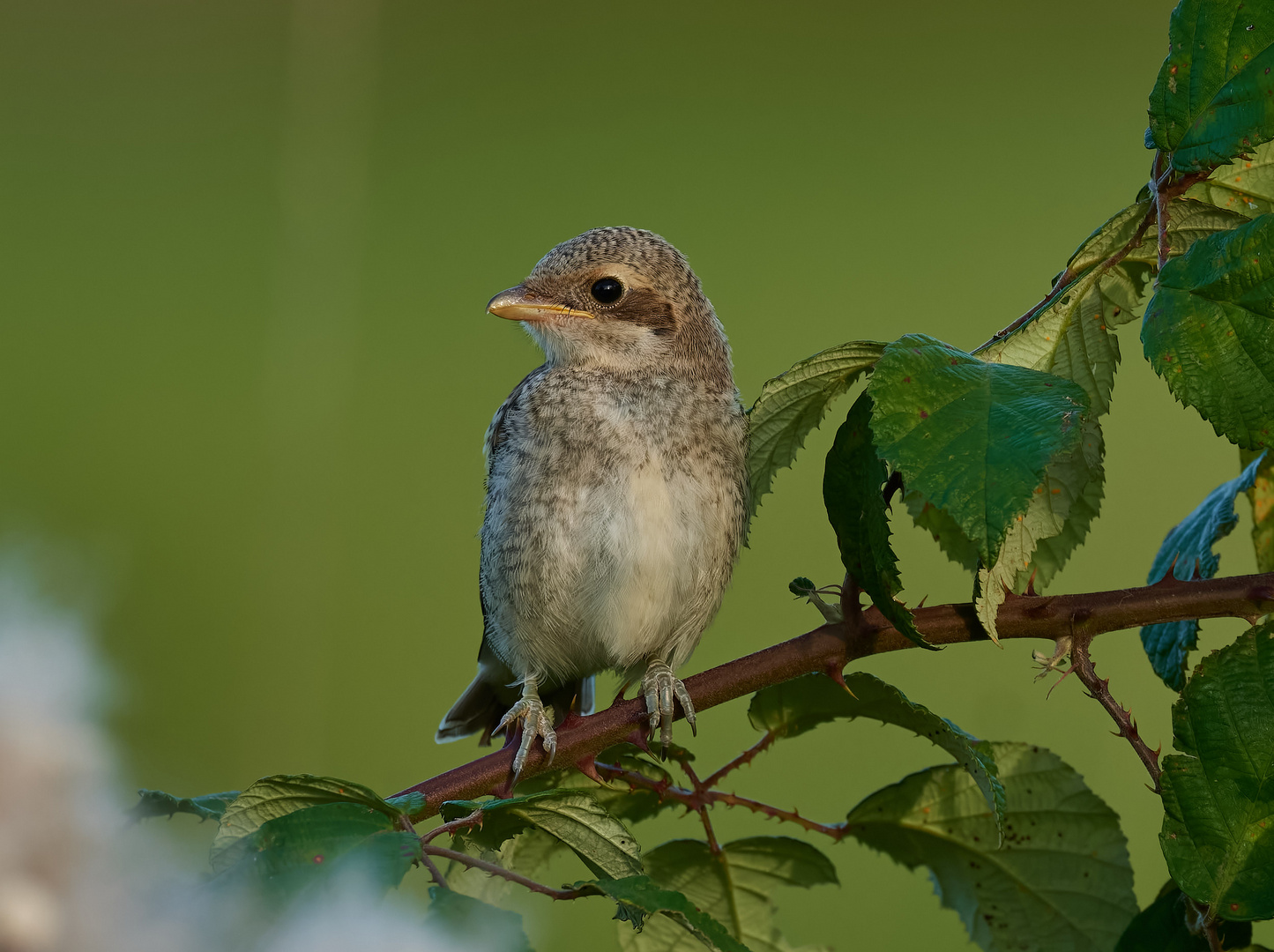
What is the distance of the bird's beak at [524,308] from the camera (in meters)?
0.96

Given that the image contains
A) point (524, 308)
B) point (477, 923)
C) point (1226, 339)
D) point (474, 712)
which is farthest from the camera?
point (474, 712)

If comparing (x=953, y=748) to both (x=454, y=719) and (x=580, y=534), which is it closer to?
(x=580, y=534)

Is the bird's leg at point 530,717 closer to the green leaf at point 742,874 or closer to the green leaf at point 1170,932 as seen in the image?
the green leaf at point 742,874

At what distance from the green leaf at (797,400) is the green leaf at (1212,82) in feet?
0.57

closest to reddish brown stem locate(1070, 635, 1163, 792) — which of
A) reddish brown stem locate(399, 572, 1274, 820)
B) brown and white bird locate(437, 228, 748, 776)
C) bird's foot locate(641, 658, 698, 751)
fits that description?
reddish brown stem locate(399, 572, 1274, 820)

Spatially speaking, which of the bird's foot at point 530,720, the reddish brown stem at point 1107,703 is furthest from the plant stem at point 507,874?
the reddish brown stem at point 1107,703

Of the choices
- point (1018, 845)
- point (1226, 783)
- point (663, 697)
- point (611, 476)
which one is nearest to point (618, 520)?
point (611, 476)

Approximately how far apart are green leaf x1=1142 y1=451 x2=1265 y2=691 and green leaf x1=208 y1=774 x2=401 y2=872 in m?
0.46

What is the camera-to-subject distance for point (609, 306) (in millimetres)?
994

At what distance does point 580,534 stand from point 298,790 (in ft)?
1.48

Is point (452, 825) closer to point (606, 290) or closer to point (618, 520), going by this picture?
point (618, 520)

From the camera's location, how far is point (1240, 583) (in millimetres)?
571

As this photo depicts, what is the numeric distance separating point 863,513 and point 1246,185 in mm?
305

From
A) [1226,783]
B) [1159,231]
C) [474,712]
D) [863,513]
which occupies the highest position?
[1159,231]
